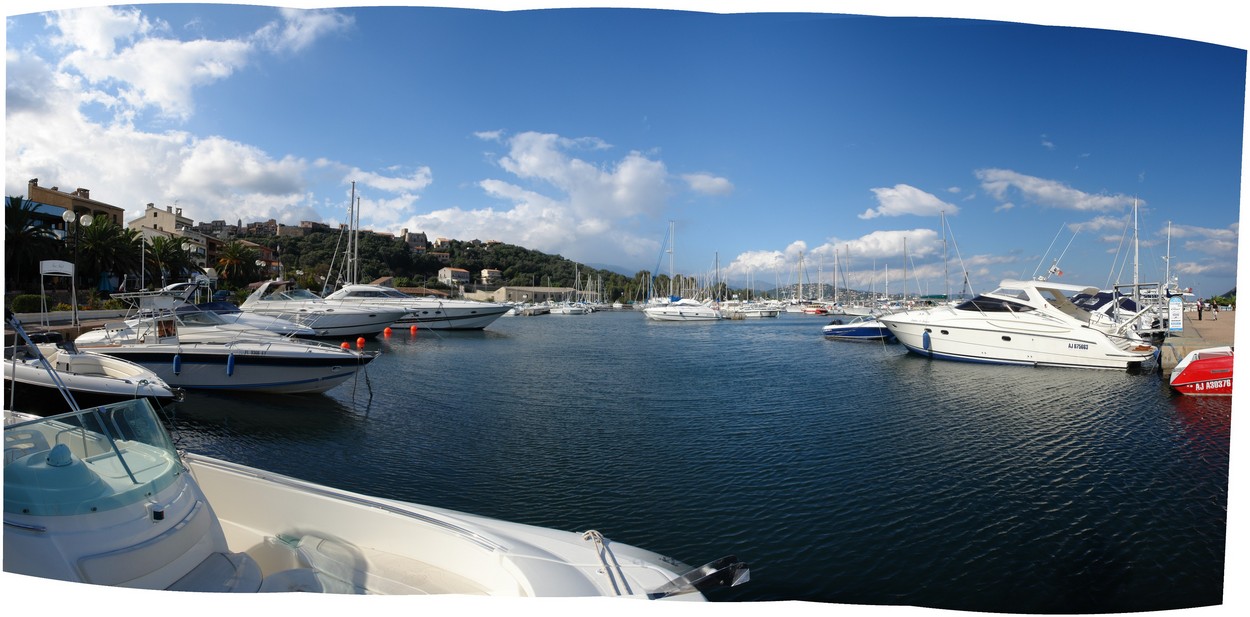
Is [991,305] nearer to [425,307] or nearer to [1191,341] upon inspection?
[1191,341]

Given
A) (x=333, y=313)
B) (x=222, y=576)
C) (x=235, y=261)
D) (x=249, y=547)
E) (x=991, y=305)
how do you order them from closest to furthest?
(x=222, y=576), (x=249, y=547), (x=991, y=305), (x=333, y=313), (x=235, y=261)

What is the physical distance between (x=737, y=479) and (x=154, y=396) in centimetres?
888

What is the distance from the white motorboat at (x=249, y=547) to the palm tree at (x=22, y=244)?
4.08 metres

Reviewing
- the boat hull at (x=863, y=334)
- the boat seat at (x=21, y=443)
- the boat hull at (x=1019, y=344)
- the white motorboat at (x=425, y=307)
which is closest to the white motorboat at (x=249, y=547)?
the boat seat at (x=21, y=443)

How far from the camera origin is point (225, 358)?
12.5m

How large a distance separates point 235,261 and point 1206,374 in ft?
160

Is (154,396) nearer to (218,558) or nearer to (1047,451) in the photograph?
(218,558)

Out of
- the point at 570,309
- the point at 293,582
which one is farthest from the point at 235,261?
the point at 293,582

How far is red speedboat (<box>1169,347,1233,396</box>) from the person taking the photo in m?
13.4

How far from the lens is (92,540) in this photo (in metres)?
3.14

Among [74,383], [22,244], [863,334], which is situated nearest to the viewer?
[74,383]

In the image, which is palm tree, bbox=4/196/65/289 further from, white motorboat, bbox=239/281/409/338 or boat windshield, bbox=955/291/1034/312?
boat windshield, bbox=955/291/1034/312

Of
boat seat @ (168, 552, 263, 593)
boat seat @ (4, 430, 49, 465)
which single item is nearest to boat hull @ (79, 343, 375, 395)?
boat seat @ (4, 430, 49, 465)

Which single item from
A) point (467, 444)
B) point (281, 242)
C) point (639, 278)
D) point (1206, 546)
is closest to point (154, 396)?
point (467, 444)
